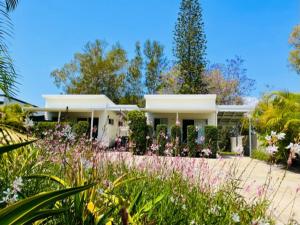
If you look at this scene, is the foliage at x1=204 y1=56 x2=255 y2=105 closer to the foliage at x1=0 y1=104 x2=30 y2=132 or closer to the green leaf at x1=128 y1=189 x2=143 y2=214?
the foliage at x1=0 y1=104 x2=30 y2=132

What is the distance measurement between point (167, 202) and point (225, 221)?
22.2 inches

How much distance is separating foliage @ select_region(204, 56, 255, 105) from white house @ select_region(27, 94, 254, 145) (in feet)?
27.8

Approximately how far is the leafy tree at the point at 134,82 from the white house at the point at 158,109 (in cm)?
1108

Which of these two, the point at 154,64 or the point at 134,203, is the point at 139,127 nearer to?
the point at 134,203

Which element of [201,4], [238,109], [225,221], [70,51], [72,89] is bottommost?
[225,221]

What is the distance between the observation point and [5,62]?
343 centimetres

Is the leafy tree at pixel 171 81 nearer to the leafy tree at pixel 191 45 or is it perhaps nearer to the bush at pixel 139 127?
the leafy tree at pixel 191 45

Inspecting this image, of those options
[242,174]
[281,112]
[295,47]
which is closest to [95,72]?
[295,47]

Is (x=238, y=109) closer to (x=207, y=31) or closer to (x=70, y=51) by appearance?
(x=207, y=31)

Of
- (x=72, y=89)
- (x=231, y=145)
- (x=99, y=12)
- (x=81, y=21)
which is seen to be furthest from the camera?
(x=72, y=89)

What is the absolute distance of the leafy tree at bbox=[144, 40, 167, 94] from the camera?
118ft

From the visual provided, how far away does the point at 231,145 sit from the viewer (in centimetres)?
2398

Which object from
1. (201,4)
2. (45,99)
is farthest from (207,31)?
(45,99)

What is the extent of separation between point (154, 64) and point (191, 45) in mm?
7744
